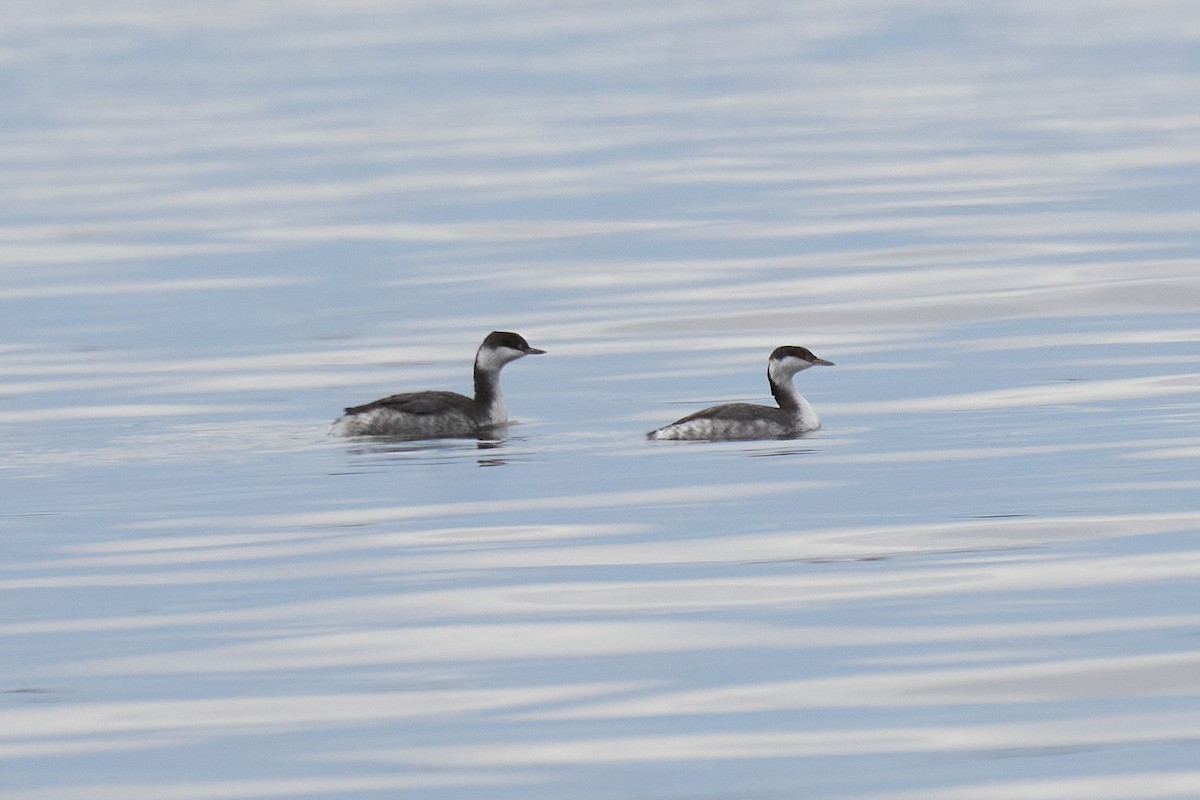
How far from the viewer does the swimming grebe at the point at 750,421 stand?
18766 millimetres

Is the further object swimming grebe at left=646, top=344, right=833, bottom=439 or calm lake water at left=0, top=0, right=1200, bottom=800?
swimming grebe at left=646, top=344, right=833, bottom=439

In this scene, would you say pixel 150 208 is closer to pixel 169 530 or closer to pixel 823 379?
pixel 823 379

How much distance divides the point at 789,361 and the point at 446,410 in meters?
2.36

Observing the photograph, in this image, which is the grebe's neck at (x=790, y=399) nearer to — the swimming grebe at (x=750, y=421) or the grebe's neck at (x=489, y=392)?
the swimming grebe at (x=750, y=421)

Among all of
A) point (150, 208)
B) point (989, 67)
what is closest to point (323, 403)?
point (150, 208)

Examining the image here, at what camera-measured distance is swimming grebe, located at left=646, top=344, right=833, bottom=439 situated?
18.8m

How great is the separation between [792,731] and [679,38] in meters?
73.7

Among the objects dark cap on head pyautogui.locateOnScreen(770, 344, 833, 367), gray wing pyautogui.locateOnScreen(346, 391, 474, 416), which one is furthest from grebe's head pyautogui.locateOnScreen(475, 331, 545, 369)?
dark cap on head pyautogui.locateOnScreen(770, 344, 833, 367)

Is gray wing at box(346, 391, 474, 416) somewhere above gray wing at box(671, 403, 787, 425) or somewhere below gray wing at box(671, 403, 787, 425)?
above

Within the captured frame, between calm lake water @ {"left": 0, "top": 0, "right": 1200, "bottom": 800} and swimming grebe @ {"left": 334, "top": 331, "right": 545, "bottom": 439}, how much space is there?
0.36 metres

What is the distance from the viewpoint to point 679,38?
8331 cm

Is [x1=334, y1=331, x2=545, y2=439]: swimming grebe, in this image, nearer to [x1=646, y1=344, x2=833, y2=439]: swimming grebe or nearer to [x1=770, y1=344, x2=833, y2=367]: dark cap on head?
[x1=646, y1=344, x2=833, y2=439]: swimming grebe

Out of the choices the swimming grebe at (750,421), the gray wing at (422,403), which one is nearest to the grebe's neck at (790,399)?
the swimming grebe at (750,421)

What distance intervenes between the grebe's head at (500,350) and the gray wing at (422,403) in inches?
30.4
